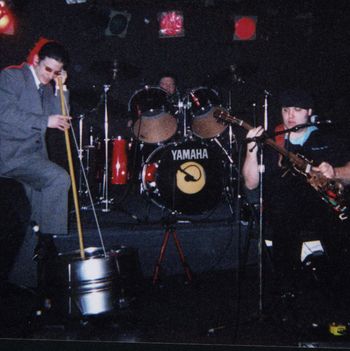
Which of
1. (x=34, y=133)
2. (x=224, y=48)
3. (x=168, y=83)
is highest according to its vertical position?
(x=224, y=48)

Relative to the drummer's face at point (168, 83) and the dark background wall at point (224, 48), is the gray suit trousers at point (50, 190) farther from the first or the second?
the dark background wall at point (224, 48)

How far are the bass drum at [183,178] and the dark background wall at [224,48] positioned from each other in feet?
7.56

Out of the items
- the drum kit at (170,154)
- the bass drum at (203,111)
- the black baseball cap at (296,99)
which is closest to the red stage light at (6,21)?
the drum kit at (170,154)

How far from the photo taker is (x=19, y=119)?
380cm

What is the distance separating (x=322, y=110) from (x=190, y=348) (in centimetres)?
615

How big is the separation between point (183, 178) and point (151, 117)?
3.09ft

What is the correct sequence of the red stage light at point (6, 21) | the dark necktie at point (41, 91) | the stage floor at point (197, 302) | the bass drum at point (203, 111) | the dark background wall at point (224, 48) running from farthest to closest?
the dark background wall at point (224, 48) < the red stage light at point (6, 21) < the bass drum at point (203, 111) < the dark necktie at point (41, 91) < the stage floor at point (197, 302)

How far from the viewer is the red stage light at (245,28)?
7.53 m

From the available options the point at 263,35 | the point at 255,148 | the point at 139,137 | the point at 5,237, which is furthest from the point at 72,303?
the point at 263,35

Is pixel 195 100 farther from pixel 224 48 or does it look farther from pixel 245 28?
pixel 245 28

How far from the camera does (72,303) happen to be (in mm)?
3225

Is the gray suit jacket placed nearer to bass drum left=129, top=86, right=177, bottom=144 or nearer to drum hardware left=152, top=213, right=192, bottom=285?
drum hardware left=152, top=213, right=192, bottom=285

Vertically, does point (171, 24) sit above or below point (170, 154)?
above

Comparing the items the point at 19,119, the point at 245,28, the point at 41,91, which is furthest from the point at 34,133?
the point at 245,28
